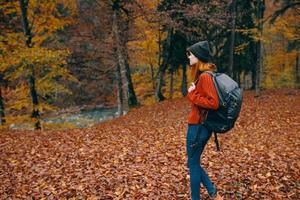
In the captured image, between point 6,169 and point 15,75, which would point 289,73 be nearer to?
point 15,75

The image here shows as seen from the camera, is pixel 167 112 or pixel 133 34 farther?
pixel 133 34

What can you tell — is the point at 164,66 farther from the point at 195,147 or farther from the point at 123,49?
the point at 195,147

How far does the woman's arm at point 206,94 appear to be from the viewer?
15.0ft

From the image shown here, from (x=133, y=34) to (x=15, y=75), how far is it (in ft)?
36.8

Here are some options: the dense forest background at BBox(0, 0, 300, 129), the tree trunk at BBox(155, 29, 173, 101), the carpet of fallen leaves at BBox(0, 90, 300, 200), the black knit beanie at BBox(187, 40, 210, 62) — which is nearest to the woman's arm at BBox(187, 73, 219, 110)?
the black knit beanie at BBox(187, 40, 210, 62)

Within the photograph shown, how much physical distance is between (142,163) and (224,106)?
14.5 ft

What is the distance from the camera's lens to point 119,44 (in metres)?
18.5

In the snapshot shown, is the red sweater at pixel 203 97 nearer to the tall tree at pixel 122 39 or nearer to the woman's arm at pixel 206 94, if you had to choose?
the woman's arm at pixel 206 94

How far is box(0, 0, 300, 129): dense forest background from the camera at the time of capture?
15.8 meters

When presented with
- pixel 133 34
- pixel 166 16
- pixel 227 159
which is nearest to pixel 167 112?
pixel 166 16

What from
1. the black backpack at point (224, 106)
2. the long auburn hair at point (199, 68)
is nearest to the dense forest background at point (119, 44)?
the long auburn hair at point (199, 68)

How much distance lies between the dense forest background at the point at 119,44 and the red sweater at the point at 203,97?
9990 millimetres

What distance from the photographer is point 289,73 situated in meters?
39.5

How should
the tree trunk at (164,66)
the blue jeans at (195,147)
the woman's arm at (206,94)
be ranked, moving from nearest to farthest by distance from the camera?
the woman's arm at (206,94) < the blue jeans at (195,147) < the tree trunk at (164,66)
